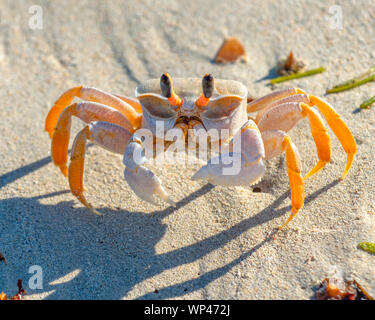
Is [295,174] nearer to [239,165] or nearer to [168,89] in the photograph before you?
[239,165]

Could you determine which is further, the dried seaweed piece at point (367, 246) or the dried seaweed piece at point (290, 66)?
the dried seaweed piece at point (290, 66)

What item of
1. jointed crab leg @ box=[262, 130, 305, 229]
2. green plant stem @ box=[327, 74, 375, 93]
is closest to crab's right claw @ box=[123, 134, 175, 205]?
jointed crab leg @ box=[262, 130, 305, 229]

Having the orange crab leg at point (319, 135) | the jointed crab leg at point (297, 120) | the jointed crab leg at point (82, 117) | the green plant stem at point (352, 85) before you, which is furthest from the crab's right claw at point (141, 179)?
the green plant stem at point (352, 85)

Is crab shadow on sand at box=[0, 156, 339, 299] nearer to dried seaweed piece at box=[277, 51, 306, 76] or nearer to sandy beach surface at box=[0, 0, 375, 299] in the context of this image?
sandy beach surface at box=[0, 0, 375, 299]

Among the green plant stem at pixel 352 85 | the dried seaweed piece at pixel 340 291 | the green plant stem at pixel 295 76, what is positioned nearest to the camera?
the dried seaweed piece at pixel 340 291

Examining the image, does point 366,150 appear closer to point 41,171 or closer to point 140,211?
point 140,211

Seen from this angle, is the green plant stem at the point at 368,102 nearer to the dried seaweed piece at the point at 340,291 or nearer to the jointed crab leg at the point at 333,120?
the jointed crab leg at the point at 333,120
